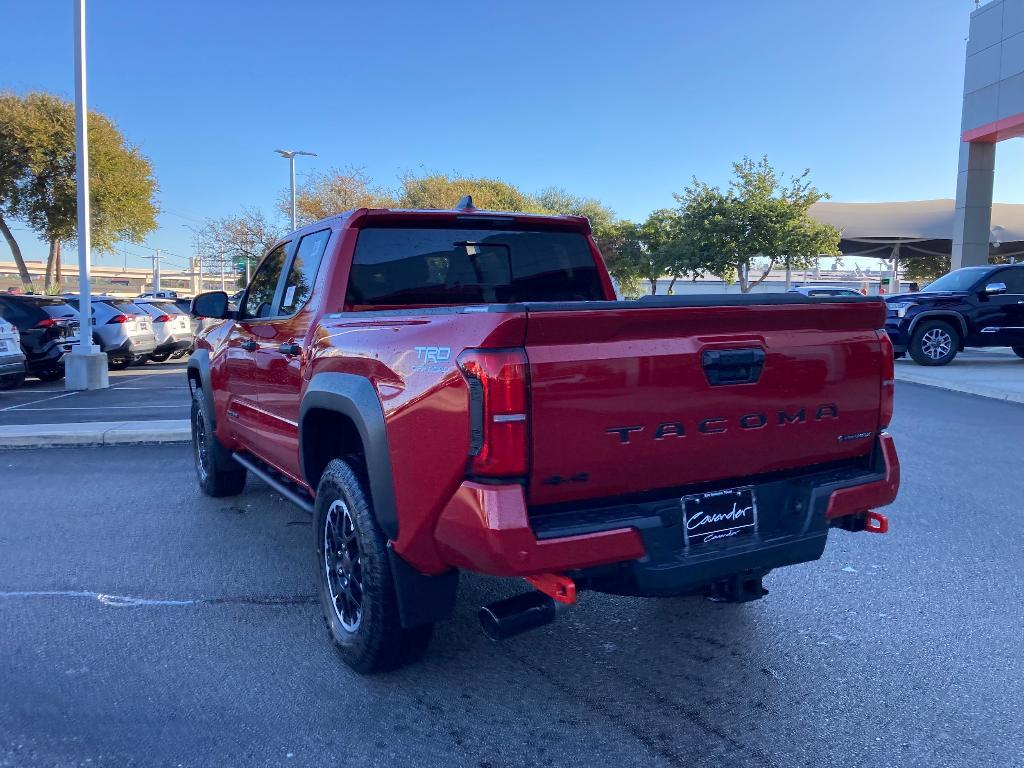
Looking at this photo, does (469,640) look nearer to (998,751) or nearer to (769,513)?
(769,513)

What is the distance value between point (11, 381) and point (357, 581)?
39.8 ft

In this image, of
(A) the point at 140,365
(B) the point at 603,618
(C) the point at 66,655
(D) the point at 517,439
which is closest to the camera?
(D) the point at 517,439

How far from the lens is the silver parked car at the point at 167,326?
1802 cm

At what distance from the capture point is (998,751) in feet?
9.58

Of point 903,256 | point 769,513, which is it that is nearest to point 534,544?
point 769,513

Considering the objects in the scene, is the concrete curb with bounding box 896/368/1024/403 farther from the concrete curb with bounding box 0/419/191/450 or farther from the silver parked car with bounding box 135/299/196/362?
the silver parked car with bounding box 135/299/196/362

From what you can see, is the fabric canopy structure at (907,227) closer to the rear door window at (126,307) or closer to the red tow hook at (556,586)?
the rear door window at (126,307)

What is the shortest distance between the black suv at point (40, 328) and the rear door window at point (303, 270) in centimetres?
1141

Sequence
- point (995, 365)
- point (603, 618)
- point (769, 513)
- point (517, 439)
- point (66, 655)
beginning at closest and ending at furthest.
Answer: point (517, 439)
point (769, 513)
point (66, 655)
point (603, 618)
point (995, 365)

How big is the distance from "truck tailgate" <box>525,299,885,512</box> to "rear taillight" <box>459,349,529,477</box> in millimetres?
44

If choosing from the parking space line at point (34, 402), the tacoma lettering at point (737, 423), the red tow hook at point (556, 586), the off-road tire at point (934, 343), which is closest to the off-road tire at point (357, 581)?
the red tow hook at point (556, 586)

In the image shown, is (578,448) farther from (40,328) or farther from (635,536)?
(40,328)

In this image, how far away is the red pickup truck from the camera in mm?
2695

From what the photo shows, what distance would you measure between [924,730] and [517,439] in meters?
1.90
